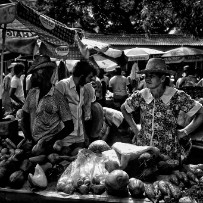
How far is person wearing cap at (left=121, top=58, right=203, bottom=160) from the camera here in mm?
3842

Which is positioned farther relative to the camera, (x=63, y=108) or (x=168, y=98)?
(x=63, y=108)

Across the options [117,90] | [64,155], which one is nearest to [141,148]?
[64,155]

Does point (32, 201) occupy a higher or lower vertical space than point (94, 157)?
lower

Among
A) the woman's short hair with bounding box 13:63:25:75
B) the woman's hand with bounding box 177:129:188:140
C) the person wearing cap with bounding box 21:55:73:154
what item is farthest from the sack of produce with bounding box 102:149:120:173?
the woman's short hair with bounding box 13:63:25:75

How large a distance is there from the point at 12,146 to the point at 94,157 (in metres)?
0.99

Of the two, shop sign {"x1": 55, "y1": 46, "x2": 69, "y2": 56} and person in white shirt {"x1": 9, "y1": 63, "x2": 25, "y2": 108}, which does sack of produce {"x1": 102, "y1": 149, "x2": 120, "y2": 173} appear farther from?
person in white shirt {"x1": 9, "y1": 63, "x2": 25, "y2": 108}

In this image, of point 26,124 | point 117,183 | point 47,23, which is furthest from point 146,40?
point 117,183

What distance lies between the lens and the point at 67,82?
473 centimetres

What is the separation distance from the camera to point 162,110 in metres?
3.88

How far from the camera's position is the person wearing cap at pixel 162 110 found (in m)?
3.84

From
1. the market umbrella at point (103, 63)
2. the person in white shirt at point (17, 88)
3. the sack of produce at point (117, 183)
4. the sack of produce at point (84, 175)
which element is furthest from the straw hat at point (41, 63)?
the market umbrella at point (103, 63)

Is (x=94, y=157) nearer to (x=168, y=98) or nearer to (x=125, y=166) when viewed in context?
(x=125, y=166)

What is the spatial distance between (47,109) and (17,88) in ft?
12.8

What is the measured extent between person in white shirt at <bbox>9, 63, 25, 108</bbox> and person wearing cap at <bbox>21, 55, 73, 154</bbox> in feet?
11.9
